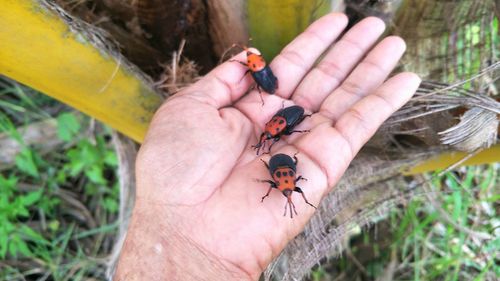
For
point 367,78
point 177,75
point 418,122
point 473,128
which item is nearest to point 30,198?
point 177,75

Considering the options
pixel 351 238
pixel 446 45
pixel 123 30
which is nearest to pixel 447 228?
pixel 351 238

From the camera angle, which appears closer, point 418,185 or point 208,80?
point 208,80

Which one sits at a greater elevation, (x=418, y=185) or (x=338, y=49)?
(x=338, y=49)

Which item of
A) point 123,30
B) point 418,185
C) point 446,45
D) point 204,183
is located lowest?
point 418,185

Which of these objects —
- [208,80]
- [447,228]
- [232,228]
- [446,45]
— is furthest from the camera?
[447,228]

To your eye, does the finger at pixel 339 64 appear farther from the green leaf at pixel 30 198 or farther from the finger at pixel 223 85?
the green leaf at pixel 30 198

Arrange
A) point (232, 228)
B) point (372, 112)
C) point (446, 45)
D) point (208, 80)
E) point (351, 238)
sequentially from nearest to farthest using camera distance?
point (232, 228), point (372, 112), point (208, 80), point (446, 45), point (351, 238)

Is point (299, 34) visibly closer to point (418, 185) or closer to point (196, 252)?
point (418, 185)
